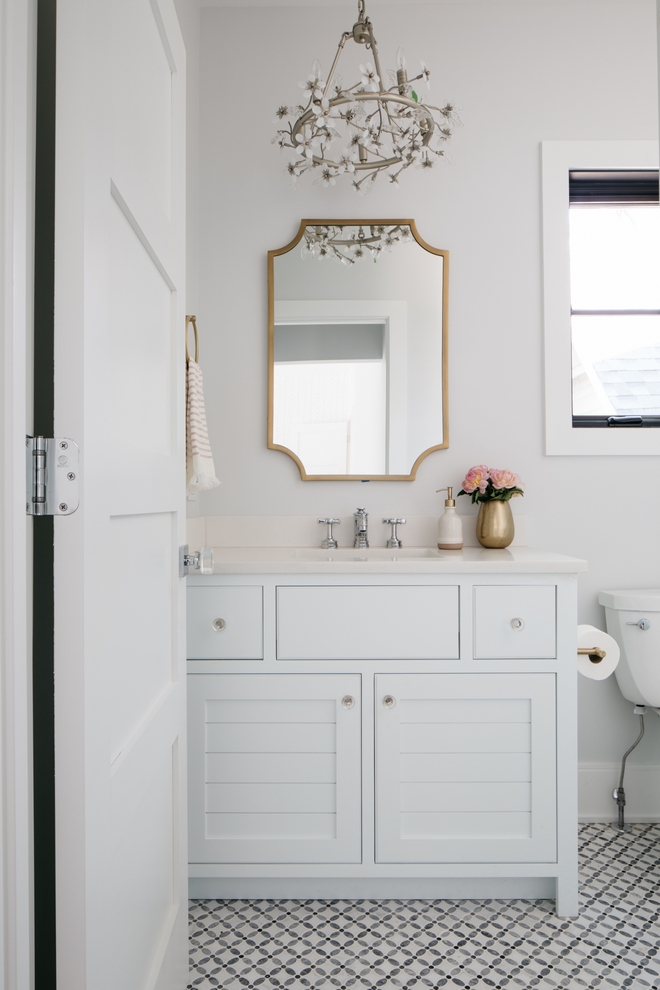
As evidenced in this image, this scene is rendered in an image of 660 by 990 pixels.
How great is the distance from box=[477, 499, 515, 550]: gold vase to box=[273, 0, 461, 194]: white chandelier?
3.36 ft

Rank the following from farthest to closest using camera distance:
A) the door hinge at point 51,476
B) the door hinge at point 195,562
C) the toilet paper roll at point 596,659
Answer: the toilet paper roll at point 596,659, the door hinge at point 195,562, the door hinge at point 51,476

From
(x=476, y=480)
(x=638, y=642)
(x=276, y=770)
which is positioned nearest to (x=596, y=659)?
(x=638, y=642)

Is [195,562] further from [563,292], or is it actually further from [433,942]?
[563,292]

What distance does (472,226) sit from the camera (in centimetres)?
222

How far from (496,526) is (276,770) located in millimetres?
971

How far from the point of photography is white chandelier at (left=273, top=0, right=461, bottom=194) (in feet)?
5.50

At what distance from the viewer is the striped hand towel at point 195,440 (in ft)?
5.35

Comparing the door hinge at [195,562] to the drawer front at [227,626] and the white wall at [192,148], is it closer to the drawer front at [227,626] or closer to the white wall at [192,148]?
the drawer front at [227,626]

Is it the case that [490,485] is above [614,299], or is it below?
below

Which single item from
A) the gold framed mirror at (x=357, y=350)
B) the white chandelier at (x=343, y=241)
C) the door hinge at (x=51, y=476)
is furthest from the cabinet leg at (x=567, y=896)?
the white chandelier at (x=343, y=241)

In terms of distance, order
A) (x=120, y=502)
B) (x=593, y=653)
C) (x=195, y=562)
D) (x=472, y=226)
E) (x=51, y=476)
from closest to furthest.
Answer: (x=51, y=476)
(x=120, y=502)
(x=195, y=562)
(x=593, y=653)
(x=472, y=226)

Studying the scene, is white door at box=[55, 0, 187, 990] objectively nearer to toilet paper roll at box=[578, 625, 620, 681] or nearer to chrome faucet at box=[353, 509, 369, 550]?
chrome faucet at box=[353, 509, 369, 550]

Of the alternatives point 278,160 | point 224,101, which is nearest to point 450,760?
point 278,160

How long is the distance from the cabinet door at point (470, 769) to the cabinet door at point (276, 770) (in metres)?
0.10
